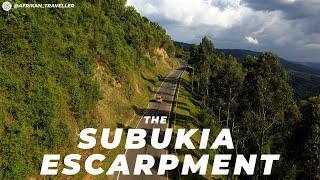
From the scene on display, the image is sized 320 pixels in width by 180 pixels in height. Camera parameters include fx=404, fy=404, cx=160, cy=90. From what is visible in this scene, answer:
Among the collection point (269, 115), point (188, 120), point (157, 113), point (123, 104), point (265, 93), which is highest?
point (265, 93)

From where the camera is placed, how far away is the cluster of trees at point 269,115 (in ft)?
186

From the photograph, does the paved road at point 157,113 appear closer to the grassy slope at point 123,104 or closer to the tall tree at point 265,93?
the grassy slope at point 123,104

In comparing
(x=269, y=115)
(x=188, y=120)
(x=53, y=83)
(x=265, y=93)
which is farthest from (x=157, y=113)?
(x=53, y=83)

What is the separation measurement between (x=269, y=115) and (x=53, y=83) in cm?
4618

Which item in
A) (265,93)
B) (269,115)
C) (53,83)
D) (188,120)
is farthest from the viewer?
(265,93)

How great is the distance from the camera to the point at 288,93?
265 ft

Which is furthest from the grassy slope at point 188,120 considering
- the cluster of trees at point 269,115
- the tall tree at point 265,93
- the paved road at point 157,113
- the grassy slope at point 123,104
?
the tall tree at point 265,93

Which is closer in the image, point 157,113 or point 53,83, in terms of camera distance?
point 53,83

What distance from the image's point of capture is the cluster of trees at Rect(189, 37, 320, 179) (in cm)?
5666

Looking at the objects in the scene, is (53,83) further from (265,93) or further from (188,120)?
(265,93)

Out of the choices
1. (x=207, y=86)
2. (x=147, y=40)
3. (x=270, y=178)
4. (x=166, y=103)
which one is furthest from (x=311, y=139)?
(x=147, y=40)

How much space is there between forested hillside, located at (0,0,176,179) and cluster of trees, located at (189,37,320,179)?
2026 centimetres

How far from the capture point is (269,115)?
76.6 metres

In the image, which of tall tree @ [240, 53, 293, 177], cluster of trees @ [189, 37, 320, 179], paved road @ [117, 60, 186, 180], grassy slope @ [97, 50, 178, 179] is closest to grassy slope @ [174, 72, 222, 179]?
paved road @ [117, 60, 186, 180]
